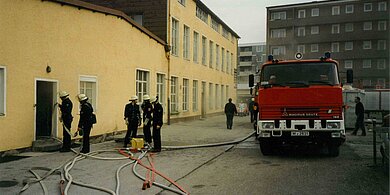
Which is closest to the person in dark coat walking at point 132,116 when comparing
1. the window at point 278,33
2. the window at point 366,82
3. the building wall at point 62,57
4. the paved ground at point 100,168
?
the paved ground at point 100,168

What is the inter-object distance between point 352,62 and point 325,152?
38.7 m

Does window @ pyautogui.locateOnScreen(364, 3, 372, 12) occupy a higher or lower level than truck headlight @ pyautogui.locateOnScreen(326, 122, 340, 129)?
higher

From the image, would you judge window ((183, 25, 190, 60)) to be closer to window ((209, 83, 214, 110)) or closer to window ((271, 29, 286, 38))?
window ((209, 83, 214, 110))

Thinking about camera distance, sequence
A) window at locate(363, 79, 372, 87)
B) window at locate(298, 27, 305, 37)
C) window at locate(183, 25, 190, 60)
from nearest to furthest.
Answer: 1. window at locate(183, 25, 190, 60)
2. window at locate(363, 79, 372, 87)
3. window at locate(298, 27, 305, 37)

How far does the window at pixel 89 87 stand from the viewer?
13.5 metres

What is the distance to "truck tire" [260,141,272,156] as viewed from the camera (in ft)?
34.6

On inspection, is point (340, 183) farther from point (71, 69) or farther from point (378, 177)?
point (71, 69)

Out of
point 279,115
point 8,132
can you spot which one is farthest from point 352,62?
point 8,132

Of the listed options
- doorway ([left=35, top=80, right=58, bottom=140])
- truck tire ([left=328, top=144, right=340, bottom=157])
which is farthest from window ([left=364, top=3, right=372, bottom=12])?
doorway ([left=35, top=80, right=58, bottom=140])

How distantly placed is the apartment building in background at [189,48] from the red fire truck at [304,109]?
12131 millimetres

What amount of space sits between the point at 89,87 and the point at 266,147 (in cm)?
725

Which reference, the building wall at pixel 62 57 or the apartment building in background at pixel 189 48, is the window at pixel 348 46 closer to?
the apartment building in background at pixel 189 48

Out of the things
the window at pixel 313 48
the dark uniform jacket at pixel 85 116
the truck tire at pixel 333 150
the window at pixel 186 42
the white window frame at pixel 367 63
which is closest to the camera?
the truck tire at pixel 333 150

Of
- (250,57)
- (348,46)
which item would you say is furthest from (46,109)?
(250,57)
